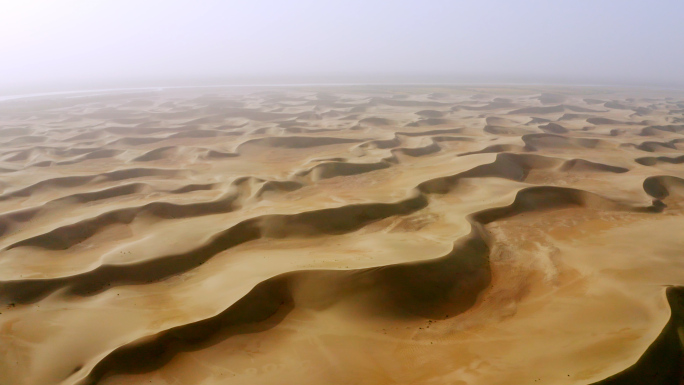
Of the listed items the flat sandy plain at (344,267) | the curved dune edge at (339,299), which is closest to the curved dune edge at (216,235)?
the flat sandy plain at (344,267)

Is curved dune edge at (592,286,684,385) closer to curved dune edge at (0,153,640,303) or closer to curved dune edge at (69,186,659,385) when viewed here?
curved dune edge at (69,186,659,385)

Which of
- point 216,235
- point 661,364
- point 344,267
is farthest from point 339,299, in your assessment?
point 661,364

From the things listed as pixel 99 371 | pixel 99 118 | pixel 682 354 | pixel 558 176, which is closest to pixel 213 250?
pixel 99 371

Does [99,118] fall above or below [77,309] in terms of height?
above

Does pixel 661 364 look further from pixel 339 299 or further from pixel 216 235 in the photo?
pixel 216 235

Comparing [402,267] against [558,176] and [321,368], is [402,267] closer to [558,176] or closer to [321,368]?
[321,368]

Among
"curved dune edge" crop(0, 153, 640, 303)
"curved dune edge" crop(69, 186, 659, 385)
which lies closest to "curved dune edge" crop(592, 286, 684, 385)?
"curved dune edge" crop(69, 186, 659, 385)

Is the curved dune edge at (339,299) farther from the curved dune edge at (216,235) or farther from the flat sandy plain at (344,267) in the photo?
the curved dune edge at (216,235)

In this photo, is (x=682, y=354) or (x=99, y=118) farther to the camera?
(x=99, y=118)
